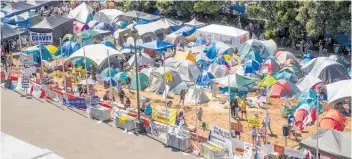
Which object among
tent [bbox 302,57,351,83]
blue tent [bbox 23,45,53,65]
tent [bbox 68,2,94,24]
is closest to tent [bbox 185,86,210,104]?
tent [bbox 302,57,351,83]

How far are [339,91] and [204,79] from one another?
692 cm

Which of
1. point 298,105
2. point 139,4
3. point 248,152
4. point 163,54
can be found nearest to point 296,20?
point 163,54

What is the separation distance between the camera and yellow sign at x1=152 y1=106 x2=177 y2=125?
2042cm

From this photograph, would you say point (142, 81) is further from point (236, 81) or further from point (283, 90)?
point (283, 90)

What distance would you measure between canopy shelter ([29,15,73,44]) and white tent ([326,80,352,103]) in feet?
67.7

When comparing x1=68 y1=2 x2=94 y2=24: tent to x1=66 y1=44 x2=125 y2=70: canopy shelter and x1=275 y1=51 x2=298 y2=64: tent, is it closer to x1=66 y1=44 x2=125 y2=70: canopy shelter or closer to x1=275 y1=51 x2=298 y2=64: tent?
x1=66 y1=44 x2=125 y2=70: canopy shelter

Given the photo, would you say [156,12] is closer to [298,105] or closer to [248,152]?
[298,105]

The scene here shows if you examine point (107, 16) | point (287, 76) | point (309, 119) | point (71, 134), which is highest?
point (107, 16)

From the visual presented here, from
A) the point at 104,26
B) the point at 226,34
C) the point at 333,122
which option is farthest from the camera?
the point at 104,26

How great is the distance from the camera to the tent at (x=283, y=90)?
2475 cm

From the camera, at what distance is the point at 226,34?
33500 millimetres

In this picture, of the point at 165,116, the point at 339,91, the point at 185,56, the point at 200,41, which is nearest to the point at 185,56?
the point at 185,56

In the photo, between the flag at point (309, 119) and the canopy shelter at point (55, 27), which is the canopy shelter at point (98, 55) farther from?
the flag at point (309, 119)

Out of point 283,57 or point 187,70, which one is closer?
point 187,70
